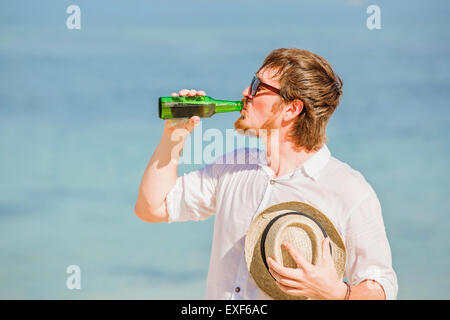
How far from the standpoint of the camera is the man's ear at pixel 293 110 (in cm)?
261

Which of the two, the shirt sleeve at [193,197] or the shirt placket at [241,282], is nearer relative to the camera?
the shirt placket at [241,282]

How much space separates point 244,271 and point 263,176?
1.30 feet

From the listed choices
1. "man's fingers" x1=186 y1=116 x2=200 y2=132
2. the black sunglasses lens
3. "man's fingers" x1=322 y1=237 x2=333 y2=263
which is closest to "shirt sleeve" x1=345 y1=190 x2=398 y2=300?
"man's fingers" x1=322 y1=237 x2=333 y2=263

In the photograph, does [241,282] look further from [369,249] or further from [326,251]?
[369,249]

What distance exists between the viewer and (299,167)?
253 cm

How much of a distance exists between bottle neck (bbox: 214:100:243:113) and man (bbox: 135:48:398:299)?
0.04m

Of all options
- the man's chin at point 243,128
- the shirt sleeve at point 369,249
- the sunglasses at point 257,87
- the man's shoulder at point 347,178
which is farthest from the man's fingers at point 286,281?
the sunglasses at point 257,87

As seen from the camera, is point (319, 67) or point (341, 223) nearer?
point (341, 223)

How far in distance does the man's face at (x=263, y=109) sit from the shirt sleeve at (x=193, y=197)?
25 centimetres

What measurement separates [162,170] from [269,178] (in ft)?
1.44

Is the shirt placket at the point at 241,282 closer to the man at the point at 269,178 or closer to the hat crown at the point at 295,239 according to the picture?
the man at the point at 269,178
